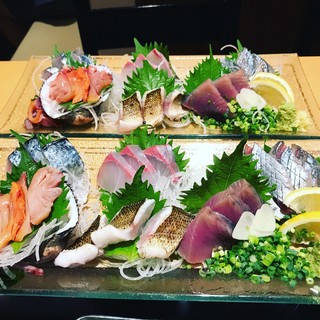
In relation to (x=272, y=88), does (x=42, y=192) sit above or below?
above

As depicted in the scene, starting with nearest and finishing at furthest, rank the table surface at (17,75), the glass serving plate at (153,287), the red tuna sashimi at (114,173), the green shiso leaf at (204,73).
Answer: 1. the glass serving plate at (153,287)
2. the red tuna sashimi at (114,173)
3. the green shiso leaf at (204,73)
4. the table surface at (17,75)

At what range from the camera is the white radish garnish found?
1.88 meters

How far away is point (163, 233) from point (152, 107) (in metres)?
0.97

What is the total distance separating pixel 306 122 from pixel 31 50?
100.0 inches

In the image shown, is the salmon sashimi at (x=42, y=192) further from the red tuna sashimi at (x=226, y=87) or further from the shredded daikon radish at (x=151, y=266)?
the red tuna sashimi at (x=226, y=87)

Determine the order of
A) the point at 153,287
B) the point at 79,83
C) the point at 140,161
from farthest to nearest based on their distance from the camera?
the point at 79,83 → the point at 140,161 → the point at 153,287

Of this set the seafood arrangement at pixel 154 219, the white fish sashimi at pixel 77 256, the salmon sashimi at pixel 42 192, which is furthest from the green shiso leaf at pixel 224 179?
the salmon sashimi at pixel 42 192

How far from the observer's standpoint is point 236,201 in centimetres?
188

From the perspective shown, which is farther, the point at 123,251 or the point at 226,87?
the point at 226,87

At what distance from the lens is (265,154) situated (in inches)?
85.7

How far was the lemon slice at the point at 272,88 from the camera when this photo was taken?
2.76m

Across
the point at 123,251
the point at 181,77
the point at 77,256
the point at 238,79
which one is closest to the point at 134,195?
the point at 123,251

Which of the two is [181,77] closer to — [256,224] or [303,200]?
[303,200]

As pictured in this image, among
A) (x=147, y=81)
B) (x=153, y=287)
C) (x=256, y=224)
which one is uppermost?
(x=147, y=81)
